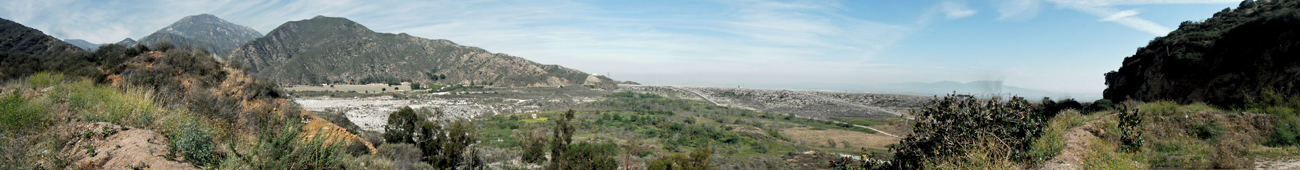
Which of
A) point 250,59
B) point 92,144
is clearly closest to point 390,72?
point 250,59

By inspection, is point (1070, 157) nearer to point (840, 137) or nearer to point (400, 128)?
point (400, 128)

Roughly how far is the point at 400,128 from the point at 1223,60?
1130 inches

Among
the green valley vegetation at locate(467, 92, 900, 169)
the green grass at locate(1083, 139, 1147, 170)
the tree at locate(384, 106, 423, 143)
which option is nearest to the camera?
the green grass at locate(1083, 139, 1147, 170)

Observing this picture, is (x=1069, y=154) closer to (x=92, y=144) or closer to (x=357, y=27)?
(x=92, y=144)

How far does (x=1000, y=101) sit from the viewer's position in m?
6.02

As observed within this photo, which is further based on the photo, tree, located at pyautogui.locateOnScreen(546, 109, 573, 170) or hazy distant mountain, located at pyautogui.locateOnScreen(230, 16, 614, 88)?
hazy distant mountain, located at pyautogui.locateOnScreen(230, 16, 614, 88)

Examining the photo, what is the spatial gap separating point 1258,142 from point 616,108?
54.2 metres

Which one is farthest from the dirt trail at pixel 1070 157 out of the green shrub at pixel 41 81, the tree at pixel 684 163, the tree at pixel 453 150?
the green shrub at pixel 41 81

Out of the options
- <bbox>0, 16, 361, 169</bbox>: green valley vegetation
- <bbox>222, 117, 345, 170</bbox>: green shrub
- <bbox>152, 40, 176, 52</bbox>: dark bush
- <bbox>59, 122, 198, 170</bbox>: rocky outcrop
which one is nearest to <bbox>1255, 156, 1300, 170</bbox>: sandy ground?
<bbox>222, 117, 345, 170</bbox>: green shrub

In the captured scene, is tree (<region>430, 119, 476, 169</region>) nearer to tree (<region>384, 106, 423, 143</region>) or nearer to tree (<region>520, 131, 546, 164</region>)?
tree (<region>384, 106, 423, 143</region>)

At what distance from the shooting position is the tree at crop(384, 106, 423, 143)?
15.7 meters

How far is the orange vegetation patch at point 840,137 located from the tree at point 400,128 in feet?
80.3

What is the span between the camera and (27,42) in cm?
1656

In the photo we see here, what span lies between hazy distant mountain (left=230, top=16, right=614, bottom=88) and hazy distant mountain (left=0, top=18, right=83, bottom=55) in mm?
66199
